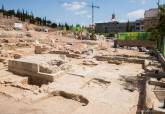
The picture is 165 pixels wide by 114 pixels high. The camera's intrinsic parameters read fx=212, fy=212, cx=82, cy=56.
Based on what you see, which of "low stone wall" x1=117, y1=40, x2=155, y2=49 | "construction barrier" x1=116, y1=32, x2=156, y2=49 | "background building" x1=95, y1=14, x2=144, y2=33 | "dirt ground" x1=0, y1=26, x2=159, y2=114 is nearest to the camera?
"dirt ground" x1=0, y1=26, x2=159, y2=114

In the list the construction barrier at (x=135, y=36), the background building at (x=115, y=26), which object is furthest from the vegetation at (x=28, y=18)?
the construction barrier at (x=135, y=36)

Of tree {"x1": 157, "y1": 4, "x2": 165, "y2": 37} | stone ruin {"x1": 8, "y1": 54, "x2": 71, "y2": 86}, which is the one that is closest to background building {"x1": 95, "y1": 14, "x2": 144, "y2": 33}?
tree {"x1": 157, "y1": 4, "x2": 165, "y2": 37}

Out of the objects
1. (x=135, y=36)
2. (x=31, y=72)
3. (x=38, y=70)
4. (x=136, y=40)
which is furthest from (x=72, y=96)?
(x=135, y=36)

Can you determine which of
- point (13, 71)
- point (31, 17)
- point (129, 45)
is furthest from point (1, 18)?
point (13, 71)

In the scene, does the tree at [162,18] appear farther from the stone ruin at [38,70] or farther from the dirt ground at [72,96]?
the stone ruin at [38,70]

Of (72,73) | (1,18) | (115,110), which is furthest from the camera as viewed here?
(1,18)

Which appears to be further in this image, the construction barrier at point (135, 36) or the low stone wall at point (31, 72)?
the construction barrier at point (135, 36)

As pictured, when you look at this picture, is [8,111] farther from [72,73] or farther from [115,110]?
[72,73]

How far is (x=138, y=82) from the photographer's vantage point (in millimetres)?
11469

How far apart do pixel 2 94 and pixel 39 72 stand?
9.38 ft

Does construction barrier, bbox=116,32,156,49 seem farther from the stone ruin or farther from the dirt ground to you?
the stone ruin

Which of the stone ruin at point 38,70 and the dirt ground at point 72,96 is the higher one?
the stone ruin at point 38,70

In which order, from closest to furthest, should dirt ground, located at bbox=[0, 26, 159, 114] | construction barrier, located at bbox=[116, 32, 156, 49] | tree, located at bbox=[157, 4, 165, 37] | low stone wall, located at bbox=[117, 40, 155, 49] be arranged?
dirt ground, located at bbox=[0, 26, 159, 114]
tree, located at bbox=[157, 4, 165, 37]
low stone wall, located at bbox=[117, 40, 155, 49]
construction barrier, located at bbox=[116, 32, 156, 49]

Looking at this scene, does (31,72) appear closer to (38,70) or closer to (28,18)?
(38,70)
